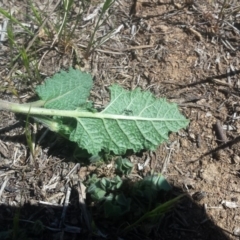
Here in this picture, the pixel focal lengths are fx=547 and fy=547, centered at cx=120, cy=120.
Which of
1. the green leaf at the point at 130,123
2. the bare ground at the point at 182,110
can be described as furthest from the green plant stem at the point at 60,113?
the bare ground at the point at 182,110

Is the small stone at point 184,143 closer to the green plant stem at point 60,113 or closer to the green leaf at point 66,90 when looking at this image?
the green plant stem at point 60,113

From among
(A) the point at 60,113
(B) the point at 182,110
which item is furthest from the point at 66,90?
(B) the point at 182,110

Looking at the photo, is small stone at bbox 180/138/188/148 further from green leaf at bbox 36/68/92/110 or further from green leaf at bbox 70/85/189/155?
green leaf at bbox 36/68/92/110

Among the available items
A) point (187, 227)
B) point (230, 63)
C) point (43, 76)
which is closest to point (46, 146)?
point (43, 76)

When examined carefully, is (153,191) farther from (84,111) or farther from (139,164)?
(84,111)

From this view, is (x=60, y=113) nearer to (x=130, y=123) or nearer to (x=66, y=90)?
(x=66, y=90)

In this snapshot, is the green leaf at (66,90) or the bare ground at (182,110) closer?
the bare ground at (182,110)

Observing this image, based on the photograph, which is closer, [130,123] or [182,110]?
[130,123]
